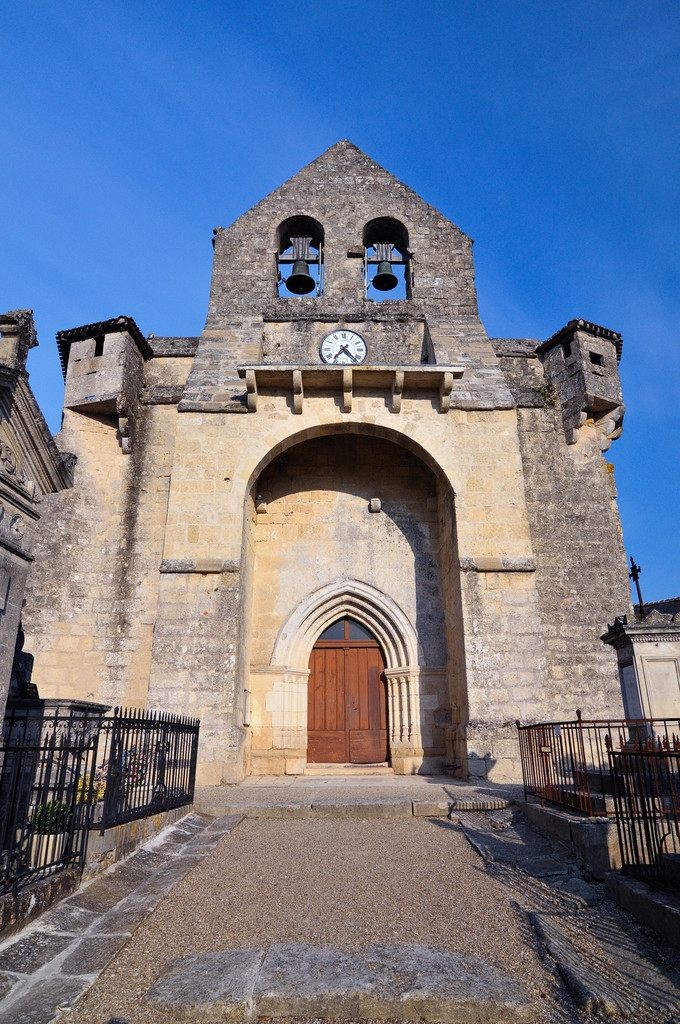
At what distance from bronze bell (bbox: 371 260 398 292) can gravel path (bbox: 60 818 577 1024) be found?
1073 cm

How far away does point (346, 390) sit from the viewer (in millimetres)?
10656

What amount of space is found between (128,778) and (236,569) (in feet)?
16.3

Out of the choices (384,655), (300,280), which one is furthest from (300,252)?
(384,655)

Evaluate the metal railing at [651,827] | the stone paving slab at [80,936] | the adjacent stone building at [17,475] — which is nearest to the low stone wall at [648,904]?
the metal railing at [651,827]

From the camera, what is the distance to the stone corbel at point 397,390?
34.5 ft

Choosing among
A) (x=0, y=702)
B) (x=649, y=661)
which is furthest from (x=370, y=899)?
(x=649, y=661)

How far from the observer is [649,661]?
276 inches

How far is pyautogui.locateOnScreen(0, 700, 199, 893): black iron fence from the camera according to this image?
10.9 ft

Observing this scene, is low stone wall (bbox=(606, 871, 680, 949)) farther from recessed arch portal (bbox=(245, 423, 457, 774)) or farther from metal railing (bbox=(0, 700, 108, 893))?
recessed arch portal (bbox=(245, 423, 457, 774))

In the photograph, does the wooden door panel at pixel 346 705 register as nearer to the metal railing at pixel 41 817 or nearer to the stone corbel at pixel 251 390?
the stone corbel at pixel 251 390

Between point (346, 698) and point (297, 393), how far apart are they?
5468mm

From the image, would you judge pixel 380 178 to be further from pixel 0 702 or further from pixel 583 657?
pixel 0 702

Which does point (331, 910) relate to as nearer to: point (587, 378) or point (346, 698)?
point (346, 698)

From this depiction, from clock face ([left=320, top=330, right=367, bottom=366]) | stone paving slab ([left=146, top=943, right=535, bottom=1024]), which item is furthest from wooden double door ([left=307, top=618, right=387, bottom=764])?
stone paving slab ([left=146, top=943, right=535, bottom=1024])
